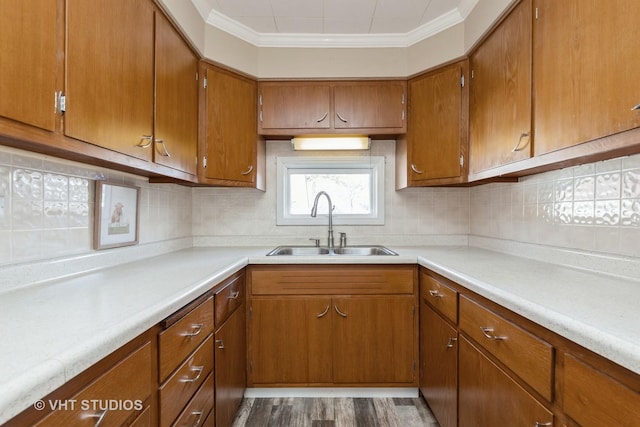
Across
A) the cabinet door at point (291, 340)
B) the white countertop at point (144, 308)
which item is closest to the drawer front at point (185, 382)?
the white countertop at point (144, 308)

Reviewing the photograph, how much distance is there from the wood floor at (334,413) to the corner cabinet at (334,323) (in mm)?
126

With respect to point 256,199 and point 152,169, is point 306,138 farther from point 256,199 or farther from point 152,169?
point 152,169

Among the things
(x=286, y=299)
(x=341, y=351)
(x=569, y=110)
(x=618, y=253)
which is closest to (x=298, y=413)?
(x=341, y=351)

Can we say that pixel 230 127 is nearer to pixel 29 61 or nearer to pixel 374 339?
pixel 29 61

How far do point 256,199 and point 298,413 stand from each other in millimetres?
1484

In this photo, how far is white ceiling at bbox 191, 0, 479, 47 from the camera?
6.10 ft

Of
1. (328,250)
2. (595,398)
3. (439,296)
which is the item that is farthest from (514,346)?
(328,250)

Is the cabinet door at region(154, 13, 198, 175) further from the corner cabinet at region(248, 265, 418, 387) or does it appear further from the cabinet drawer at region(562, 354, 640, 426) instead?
the cabinet drawer at region(562, 354, 640, 426)

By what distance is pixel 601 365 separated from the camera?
0.69 m

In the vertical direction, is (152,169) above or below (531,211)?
above

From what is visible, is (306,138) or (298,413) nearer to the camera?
(298,413)

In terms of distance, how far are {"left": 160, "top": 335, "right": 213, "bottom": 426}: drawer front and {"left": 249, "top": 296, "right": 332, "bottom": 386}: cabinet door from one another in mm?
580

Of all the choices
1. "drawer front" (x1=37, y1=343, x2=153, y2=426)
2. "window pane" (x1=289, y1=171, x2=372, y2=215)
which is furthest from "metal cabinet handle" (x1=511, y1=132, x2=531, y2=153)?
"drawer front" (x1=37, y1=343, x2=153, y2=426)

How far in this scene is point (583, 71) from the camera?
1.05 meters
